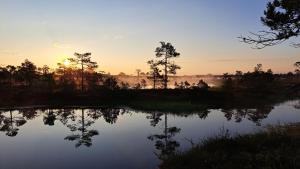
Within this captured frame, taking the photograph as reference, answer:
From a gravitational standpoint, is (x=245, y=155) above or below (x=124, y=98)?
above

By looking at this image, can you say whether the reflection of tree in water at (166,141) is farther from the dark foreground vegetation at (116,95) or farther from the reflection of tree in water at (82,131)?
the dark foreground vegetation at (116,95)

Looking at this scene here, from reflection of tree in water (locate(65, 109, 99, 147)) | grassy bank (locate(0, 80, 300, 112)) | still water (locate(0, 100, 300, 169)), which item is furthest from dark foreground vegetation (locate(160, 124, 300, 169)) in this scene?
grassy bank (locate(0, 80, 300, 112))

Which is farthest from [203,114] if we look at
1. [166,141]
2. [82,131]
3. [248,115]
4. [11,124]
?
[11,124]

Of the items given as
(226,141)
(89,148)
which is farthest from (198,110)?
(226,141)

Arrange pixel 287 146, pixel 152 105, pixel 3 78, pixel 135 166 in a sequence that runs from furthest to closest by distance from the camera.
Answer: pixel 3 78 < pixel 152 105 < pixel 135 166 < pixel 287 146

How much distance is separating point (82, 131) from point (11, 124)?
9893mm

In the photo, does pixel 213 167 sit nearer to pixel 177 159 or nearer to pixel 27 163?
pixel 177 159

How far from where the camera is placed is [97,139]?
2530 cm

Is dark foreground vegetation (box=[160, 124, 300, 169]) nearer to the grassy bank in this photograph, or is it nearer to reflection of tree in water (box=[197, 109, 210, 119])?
reflection of tree in water (box=[197, 109, 210, 119])

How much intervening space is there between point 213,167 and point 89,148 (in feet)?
43.1

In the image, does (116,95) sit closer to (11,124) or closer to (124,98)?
(124,98)

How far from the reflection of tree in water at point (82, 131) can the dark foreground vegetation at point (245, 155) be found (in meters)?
12.5

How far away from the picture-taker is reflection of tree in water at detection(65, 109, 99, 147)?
960 inches

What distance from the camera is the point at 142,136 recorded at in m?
26.4
